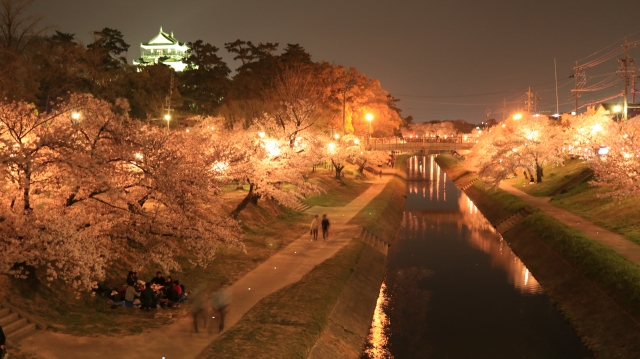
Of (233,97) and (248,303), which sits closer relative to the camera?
(248,303)

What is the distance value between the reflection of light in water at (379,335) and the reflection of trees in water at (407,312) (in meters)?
0.17

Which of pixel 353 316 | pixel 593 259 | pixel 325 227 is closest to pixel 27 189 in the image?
pixel 353 316

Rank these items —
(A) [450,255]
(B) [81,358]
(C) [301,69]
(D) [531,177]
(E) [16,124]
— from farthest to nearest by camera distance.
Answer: (C) [301,69]
(D) [531,177]
(A) [450,255]
(E) [16,124]
(B) [81,358]

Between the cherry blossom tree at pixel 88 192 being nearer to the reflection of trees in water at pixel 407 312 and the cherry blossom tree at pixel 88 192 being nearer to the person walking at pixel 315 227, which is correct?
the reflection of trees in water at pixel 407 312

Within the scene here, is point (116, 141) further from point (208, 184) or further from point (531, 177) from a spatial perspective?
point (531, 177)

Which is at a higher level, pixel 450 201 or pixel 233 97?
pixel 233 97

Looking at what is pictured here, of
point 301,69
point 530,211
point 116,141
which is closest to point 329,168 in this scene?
point 301,69

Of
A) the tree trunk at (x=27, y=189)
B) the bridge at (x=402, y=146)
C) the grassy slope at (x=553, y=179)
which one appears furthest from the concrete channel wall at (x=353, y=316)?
the bridge at (x=402, y=146)

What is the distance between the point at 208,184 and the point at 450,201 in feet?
158

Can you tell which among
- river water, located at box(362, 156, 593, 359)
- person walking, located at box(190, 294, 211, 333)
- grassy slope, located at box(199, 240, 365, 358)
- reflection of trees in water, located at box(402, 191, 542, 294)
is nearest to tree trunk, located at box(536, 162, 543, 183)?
reflection of trees in water, located at box(402, 191, 542, 294)

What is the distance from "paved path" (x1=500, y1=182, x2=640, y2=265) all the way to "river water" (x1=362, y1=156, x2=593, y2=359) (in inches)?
152

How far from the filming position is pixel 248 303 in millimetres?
19391

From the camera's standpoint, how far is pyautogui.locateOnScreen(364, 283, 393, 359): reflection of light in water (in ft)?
63.4

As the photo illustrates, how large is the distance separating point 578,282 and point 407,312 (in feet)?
25.2
